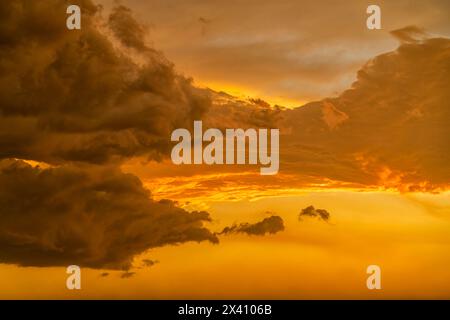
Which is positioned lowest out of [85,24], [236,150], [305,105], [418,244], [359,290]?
[359,290]

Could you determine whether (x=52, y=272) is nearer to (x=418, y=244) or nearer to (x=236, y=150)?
(x=236, y=150)

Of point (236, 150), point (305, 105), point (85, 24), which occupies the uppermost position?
point (85, 24)

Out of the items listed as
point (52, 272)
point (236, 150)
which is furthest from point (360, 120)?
point (52, 272)

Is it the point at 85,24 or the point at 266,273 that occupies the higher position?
the point at 85,24

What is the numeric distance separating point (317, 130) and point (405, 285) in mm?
2210

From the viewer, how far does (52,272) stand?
353 inches

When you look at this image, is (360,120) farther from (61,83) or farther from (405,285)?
(61,83)

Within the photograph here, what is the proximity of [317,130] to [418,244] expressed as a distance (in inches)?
74.3

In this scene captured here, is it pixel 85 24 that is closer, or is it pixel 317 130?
pixel 85 24

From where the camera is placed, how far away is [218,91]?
9258mm

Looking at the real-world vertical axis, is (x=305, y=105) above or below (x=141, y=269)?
above

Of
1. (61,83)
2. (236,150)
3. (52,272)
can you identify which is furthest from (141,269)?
(61,83)

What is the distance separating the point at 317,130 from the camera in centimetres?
946

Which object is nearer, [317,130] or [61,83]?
[61,83]
